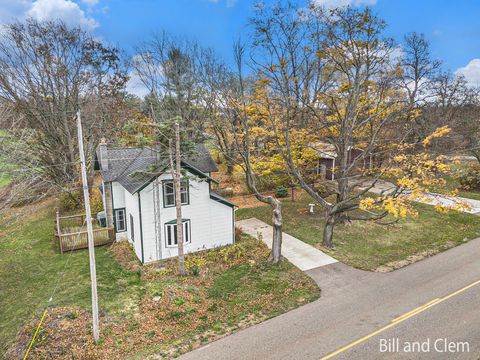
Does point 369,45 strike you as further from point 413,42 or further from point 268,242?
point 413,42

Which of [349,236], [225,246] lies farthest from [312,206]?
[225,246]

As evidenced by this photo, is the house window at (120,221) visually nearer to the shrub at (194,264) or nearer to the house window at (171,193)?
the house window at (171,193)

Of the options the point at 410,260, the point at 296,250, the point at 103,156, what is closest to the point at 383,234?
the point at 410,260

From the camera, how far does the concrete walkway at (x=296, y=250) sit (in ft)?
49.1

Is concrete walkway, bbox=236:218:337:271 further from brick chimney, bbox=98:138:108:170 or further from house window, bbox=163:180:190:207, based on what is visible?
brick chimney, bbox=98:138:108:170

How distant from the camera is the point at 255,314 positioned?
10.8 meters

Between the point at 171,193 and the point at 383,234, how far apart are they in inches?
539

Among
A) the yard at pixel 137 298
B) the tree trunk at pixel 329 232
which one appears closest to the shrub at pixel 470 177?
the tree trunk at pixel 329 232

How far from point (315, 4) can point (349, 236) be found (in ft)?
47.0

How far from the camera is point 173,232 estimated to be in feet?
51.4

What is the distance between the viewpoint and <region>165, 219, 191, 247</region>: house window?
15.5 m

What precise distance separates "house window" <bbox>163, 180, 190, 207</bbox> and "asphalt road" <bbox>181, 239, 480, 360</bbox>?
7539 millimetres

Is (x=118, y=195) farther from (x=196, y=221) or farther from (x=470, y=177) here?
(x=470, y=177)

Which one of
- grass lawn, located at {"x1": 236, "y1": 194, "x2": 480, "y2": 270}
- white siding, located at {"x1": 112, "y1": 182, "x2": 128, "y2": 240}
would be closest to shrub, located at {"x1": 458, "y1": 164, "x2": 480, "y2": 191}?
grass lawn, located at {"x1": 236, "y1": 194, "x2": 480, "y2": 270}
